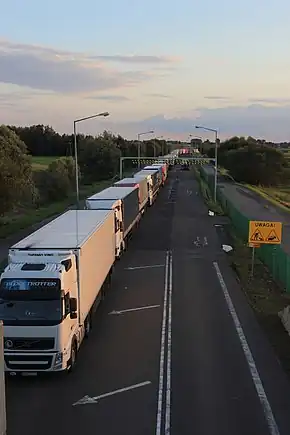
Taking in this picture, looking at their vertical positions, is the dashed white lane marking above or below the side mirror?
below

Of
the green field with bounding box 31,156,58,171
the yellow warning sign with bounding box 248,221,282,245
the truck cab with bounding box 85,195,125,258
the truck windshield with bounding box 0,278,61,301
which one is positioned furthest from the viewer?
the green field with bounding box 31,156,58,171

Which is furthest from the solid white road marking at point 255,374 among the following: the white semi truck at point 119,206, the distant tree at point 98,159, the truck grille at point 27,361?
the distant tree at point 98,159

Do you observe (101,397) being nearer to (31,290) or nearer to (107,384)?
(107,384)

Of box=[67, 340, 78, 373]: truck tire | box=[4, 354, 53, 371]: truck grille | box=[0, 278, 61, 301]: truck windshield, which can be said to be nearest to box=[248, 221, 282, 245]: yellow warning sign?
box=[67, 340, 78, 373]: truck tire

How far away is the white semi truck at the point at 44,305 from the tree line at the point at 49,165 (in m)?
25.2

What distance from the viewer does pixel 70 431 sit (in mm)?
13000

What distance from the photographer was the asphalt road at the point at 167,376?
44.2 feet

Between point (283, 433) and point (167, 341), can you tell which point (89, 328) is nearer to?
point (167, 341)

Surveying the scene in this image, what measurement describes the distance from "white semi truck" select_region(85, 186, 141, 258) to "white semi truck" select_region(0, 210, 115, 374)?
12.6 metres

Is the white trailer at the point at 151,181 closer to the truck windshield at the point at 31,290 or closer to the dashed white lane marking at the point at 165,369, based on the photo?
the dashed white lane marking at the point at 165,369

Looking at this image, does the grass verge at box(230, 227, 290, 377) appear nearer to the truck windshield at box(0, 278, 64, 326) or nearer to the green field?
the truck windshield at box(0, 278, 64, 326)

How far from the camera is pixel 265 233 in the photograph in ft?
93.3

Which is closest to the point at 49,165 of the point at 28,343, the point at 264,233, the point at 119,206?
the point at 119,206

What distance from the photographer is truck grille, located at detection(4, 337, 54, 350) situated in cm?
1536
